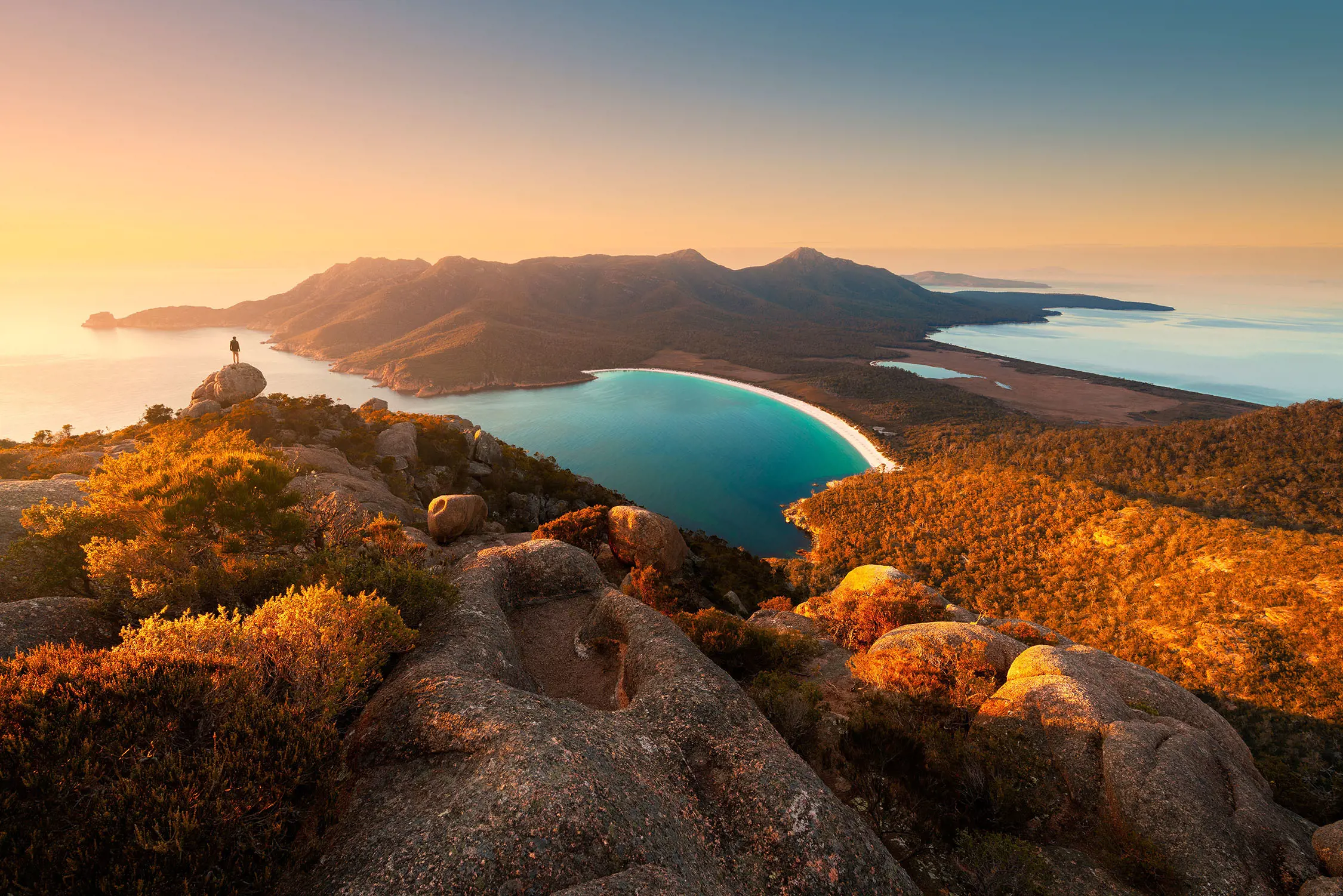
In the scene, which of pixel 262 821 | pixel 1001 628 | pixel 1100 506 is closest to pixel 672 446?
pixel 1100 506

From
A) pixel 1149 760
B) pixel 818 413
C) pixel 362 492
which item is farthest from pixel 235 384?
pixel 818 413

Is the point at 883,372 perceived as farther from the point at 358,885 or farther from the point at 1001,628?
the point at 358,885

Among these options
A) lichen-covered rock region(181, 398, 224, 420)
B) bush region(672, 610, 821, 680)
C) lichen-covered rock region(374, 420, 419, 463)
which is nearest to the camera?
bush region(672, 610, 821, 680)

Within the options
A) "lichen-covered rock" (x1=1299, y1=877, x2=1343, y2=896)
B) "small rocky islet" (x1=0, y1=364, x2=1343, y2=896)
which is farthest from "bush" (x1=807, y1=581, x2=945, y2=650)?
"lichen-covered rock" (x1=1299, y1=877, x2=1343, y2=896)

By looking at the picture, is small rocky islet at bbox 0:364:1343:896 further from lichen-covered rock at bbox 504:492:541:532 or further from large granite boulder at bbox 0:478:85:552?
lichen-covered rock at bbox 504:492:541:532

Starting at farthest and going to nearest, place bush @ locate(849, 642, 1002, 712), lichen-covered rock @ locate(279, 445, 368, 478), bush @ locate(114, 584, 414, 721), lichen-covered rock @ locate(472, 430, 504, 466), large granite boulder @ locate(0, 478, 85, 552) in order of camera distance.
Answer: lichen-covered rock @ locate(472, 430, 504, 466) < lichen-covered rock @ locate(279, 445, 368, 478) < bush @ locate(849, 642, 1002, 712) < large granite boulder @ locate(0, 478, 85, 552) < bush @ locate(114, 584, 414, 721)

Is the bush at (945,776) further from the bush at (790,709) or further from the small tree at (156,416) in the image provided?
the small tree at (156,416)

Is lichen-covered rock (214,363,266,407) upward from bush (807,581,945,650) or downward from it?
upward

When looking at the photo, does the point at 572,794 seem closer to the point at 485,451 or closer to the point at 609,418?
the point at 485,451
